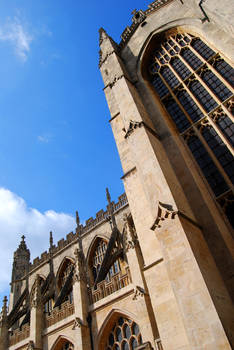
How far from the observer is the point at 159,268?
6555mm

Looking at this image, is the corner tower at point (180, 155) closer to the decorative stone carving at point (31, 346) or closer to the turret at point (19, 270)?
the decorative stone carving at point (31, 346)

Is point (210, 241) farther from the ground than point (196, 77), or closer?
closer

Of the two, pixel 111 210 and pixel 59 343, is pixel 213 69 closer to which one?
pixel 111 210

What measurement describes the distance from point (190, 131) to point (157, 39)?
5642 millimetres

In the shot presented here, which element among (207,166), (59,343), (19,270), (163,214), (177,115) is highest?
(19,270)

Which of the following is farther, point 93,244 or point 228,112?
point 93,244

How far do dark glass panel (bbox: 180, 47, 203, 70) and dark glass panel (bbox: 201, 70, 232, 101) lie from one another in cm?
62

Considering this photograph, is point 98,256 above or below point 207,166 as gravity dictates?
above

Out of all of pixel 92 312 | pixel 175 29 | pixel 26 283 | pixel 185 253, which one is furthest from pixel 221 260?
pixel 26 283

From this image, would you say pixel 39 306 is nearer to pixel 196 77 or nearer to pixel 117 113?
pixel 117 113

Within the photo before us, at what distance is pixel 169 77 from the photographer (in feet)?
36.5

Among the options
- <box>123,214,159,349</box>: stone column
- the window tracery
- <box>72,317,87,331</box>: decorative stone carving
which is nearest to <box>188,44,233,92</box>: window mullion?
<box>123,214,159,349</box>: stone column

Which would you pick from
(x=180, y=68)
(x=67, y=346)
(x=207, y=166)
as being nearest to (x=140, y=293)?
(x=207, y=166)

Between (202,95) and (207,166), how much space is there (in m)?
2.71
